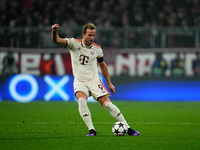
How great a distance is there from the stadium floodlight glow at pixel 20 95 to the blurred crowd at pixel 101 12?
3.07 meters

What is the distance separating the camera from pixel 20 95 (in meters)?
18.8

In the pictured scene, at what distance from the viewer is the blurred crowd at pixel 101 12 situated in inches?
835

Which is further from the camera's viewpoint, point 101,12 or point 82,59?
point 101,12

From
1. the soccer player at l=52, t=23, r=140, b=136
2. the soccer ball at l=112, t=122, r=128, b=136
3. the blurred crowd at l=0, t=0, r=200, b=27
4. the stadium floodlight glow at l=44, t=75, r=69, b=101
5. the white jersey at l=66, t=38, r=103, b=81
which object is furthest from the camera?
the blurred crowd at l=0, t=0, r=200, b=27

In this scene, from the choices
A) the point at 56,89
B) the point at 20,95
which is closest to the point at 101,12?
the point at 56,89

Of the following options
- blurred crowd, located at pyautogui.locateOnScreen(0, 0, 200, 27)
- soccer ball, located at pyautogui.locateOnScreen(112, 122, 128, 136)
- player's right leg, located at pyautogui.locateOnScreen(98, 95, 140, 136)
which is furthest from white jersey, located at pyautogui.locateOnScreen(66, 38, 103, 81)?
blurred crowd, located at pyautogui.locateOnScreen(0, 0, 200, 27)

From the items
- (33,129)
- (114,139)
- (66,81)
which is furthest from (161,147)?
(66,81)

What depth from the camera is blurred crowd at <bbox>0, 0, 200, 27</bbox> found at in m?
21.2

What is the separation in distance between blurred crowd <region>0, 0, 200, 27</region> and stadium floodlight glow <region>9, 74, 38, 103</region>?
3075 millimetres

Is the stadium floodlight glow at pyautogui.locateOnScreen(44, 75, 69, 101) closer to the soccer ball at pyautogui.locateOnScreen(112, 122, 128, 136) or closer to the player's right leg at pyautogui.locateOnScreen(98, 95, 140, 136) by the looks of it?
the player's right leg at pyautogui.locateOnScreen(98, 95, 140, 136)

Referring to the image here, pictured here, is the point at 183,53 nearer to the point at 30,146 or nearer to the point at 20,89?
the point at 20,89

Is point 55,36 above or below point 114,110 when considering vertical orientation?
above

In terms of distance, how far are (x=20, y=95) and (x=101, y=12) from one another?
5.77 m

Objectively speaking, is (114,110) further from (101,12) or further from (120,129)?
(101,12)
